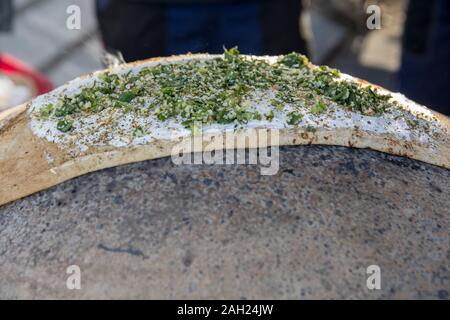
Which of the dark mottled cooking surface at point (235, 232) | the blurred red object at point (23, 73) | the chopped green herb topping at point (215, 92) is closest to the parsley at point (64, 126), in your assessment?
the chopped green herb topping at point (215, 92)

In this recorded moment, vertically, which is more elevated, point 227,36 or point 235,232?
point 227,36

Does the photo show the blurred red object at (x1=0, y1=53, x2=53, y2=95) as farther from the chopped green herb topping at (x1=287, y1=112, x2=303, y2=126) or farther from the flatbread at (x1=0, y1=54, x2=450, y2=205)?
the chopped green herb topping at (x1=287, y1=112, x2=303, y2=126)

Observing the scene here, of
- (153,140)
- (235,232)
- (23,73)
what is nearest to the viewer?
(235,232)

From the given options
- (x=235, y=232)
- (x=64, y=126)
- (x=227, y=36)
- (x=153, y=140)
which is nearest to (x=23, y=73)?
(x=227, y=36)

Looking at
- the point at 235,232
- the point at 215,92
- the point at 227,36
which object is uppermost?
the point at 227,36

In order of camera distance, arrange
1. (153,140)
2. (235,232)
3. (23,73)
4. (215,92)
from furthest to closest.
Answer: (23,73)
(215,92)
(153,140)
(235,232)

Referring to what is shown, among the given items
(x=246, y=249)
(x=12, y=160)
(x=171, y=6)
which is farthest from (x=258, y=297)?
(x=171, y=6)

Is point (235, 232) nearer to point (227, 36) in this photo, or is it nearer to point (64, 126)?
point (64, 126)
